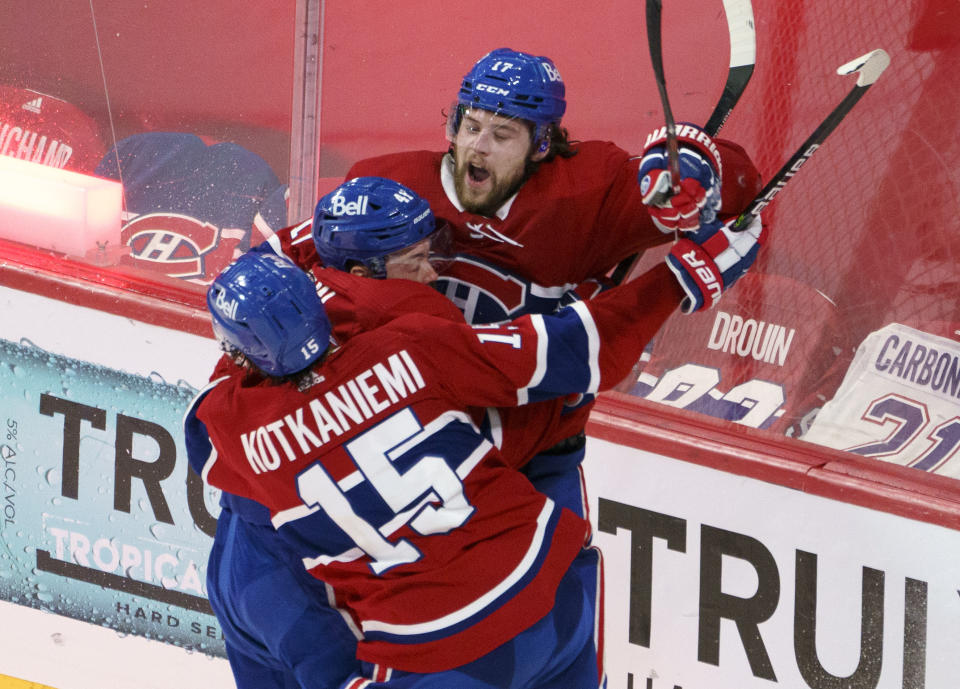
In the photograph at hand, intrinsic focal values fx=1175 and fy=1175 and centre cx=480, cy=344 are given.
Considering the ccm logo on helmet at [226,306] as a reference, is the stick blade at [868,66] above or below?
above

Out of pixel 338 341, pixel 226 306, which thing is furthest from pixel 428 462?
pixel 226 306

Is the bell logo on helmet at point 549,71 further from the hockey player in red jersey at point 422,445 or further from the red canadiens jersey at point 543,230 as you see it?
the hockey player in red jersey at point 422,445

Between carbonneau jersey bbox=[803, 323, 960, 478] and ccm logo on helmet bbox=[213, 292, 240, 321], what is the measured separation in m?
1.15

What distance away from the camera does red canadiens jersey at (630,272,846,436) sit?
88.1 inches

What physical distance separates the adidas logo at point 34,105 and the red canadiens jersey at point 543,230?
163 centimetres

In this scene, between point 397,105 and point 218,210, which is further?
point 218,210

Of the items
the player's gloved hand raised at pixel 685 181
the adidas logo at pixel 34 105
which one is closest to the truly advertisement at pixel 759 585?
the player's gloved hand raised at pixel 685 181

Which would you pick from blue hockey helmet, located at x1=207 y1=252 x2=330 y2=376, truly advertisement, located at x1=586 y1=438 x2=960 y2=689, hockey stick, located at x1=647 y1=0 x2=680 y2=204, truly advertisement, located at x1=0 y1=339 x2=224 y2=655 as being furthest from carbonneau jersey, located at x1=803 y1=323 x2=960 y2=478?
truly advertisement, located at x1=0 y1=339 x2=224 y2=655

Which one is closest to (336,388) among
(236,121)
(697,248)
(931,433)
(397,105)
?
(697,248)

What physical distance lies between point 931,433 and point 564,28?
114 centimetres

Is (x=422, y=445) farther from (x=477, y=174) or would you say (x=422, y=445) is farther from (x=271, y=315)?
(x=477, y=174)

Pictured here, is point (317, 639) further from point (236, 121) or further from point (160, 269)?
point (236, 121)

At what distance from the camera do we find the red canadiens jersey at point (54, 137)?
3074 mm

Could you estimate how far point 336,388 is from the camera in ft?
5.23
